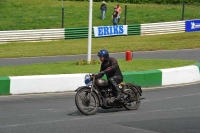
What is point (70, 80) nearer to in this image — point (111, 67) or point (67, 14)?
point (111, 67)

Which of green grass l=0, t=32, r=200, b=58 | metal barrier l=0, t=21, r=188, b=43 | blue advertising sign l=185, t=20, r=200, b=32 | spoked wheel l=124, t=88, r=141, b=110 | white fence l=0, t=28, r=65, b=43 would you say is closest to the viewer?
spoked wheel l=124, t=88, r=141, b=110

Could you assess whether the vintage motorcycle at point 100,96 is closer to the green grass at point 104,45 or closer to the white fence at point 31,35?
the green grass at point 104,45

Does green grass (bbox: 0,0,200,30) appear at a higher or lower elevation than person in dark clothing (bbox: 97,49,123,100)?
higher

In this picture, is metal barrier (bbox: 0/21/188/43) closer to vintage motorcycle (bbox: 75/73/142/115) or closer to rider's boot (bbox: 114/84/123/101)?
vintage motorcycle (bbox: 75/73/142/115)

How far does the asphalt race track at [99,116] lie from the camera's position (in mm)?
11016

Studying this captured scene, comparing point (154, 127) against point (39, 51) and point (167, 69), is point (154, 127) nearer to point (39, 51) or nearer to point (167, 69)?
point (167, 69)

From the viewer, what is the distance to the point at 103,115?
1277 centimetres

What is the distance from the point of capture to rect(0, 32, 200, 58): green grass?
2995 centimetres

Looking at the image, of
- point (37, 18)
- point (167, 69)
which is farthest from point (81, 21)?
point (167, 69)

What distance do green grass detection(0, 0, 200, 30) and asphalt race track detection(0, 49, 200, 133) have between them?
74.4ft

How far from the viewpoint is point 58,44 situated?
33.2 m

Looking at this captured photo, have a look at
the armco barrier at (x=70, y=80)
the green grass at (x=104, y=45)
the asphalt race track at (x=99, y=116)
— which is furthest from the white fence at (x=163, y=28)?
the asphalt race track at (x=99, y=116)

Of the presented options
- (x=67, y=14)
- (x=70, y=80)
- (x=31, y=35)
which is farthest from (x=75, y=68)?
(x=67, y=14)

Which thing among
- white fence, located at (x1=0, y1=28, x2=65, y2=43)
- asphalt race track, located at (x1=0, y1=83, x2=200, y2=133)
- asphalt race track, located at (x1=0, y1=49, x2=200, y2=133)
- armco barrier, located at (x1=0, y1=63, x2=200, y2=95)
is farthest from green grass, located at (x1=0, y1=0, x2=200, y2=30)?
asphalt race track, located at (x1=0, y1=83, x2=200, y2=133)
